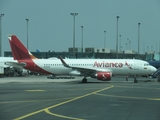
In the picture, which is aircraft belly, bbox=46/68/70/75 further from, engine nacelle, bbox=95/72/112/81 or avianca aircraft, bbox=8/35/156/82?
engine nacelle, bbox=95/72/112/81

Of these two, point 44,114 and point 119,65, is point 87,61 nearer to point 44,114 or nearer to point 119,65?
point 119,65

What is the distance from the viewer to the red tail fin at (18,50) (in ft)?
159

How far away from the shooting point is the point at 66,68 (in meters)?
46.8

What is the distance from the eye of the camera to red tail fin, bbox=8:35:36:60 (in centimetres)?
4834

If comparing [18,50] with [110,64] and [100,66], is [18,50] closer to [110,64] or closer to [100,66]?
[100,66]

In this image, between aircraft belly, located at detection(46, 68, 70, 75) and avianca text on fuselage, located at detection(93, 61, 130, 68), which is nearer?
avianca text on fuselage, located at detection(93, 61, 130, 68)

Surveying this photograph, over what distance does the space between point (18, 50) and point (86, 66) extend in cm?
1006

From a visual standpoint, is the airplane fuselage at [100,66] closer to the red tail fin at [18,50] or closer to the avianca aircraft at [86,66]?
the avianca aircraft at [86,66]

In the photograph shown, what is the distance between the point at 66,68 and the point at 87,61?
3.16 metres

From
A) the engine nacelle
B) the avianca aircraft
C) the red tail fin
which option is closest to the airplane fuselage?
the avianca aircraft

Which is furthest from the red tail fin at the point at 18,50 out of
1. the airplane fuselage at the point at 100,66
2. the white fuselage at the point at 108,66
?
the white fuselage at the point at 108,66

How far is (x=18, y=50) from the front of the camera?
48812 mm

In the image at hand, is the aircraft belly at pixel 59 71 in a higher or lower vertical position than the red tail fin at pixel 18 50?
lower

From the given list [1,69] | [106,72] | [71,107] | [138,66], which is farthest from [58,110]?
[1,69]
